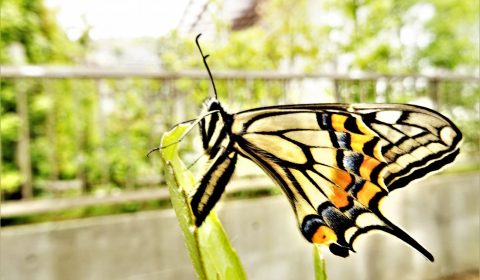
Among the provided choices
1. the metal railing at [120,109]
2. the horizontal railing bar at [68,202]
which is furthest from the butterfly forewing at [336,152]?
the metal railing at [120,109]

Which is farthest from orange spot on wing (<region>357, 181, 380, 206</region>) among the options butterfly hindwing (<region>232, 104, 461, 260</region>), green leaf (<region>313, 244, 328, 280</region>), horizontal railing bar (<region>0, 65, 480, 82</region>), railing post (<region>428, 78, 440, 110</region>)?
railing post (<region>428, 78, 440, 110</region>)

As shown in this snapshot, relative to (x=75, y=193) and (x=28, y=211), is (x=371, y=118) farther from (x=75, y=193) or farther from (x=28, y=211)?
(x=75, y=193)

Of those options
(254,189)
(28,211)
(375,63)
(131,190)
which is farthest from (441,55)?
(28,211)

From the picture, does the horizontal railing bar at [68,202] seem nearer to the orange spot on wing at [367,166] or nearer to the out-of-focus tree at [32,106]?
the out-of-focus tree at [32,106]

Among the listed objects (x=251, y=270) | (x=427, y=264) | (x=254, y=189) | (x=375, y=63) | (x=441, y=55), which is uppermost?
(x=441, y=55)

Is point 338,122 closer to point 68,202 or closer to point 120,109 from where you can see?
point 68,202

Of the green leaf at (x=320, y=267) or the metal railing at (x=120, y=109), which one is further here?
the metal railing at (x=120, y=109)

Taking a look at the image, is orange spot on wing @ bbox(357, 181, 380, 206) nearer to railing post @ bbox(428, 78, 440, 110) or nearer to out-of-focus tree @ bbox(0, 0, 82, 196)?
out-of-focus tree @ bbox(0, 0, 82, 196)

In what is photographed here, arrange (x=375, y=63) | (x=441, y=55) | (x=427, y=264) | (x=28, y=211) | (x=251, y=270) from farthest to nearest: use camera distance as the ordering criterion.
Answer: (x=441, y=55) < (x=375, y=63) < (x=427, y=264) < (x=251, y=270) < (x=28, y=211)
